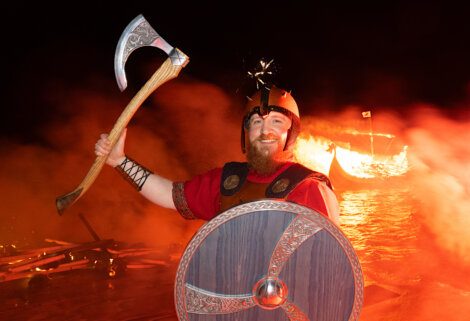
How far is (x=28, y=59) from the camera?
7184mm

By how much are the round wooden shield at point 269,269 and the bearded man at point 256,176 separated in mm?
382

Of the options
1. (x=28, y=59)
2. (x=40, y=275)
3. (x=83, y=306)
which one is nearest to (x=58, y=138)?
(x=28, y=59)

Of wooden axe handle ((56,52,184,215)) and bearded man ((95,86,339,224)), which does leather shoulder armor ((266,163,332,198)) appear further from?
wooden axe handle ((56,52,184,215))

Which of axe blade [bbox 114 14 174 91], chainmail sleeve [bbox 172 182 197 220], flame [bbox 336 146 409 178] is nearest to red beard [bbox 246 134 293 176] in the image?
chainmail sleeve [bbox 172 182 197 220]

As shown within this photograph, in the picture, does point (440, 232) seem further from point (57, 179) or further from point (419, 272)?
point (57, 179)

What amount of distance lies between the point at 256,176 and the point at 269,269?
852 millimetres

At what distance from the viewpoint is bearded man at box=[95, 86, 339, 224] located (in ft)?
7.32

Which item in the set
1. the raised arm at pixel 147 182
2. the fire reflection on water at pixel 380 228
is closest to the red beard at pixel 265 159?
the raised arm at pixel 147 182

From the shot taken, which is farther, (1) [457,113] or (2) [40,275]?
(1) [457,113]

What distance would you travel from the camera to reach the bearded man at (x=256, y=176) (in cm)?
223

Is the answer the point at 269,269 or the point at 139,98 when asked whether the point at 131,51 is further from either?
the point at 269,269

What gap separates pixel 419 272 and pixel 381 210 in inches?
Result: 183

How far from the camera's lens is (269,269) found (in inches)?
69.9

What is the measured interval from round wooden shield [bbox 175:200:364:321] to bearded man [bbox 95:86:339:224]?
1.25 ft
